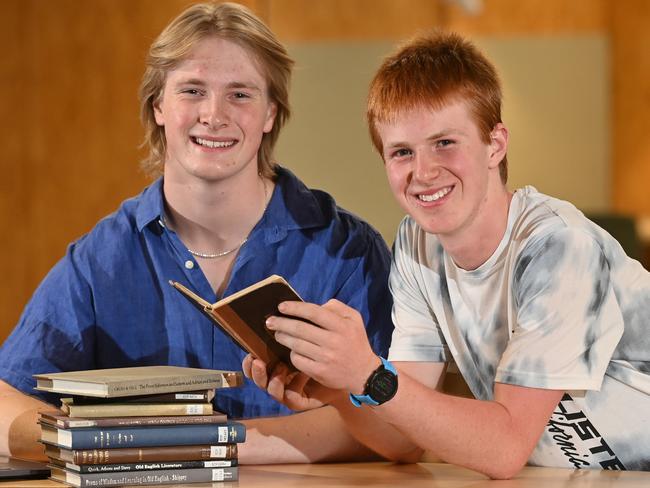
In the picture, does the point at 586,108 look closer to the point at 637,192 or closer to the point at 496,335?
the point at 637,192

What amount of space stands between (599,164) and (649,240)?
95cm

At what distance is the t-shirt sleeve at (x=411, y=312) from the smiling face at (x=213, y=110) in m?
0.41

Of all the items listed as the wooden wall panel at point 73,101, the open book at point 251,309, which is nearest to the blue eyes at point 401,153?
the open book at point 251,309

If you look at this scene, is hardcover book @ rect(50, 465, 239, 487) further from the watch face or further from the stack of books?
the watch face

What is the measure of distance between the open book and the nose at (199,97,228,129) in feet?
2.06

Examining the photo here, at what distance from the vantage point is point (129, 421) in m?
1.54

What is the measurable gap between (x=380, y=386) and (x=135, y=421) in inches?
13.8

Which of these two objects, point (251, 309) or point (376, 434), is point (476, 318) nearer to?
point (376, 434)

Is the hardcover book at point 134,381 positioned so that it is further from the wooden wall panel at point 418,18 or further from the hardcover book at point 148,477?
the wooden wall panel at point 418,18

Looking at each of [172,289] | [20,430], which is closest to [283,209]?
[172,289]

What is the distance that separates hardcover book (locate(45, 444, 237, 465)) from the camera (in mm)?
1520

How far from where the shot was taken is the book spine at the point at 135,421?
1530 mm

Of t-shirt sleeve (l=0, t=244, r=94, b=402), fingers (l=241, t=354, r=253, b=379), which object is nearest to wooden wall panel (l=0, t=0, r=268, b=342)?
t-shirt sleeve (l=0, t=244, r=94, b=402)

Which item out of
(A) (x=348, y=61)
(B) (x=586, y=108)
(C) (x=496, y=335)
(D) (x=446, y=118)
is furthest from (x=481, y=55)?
(B) (x=586, y=108)
